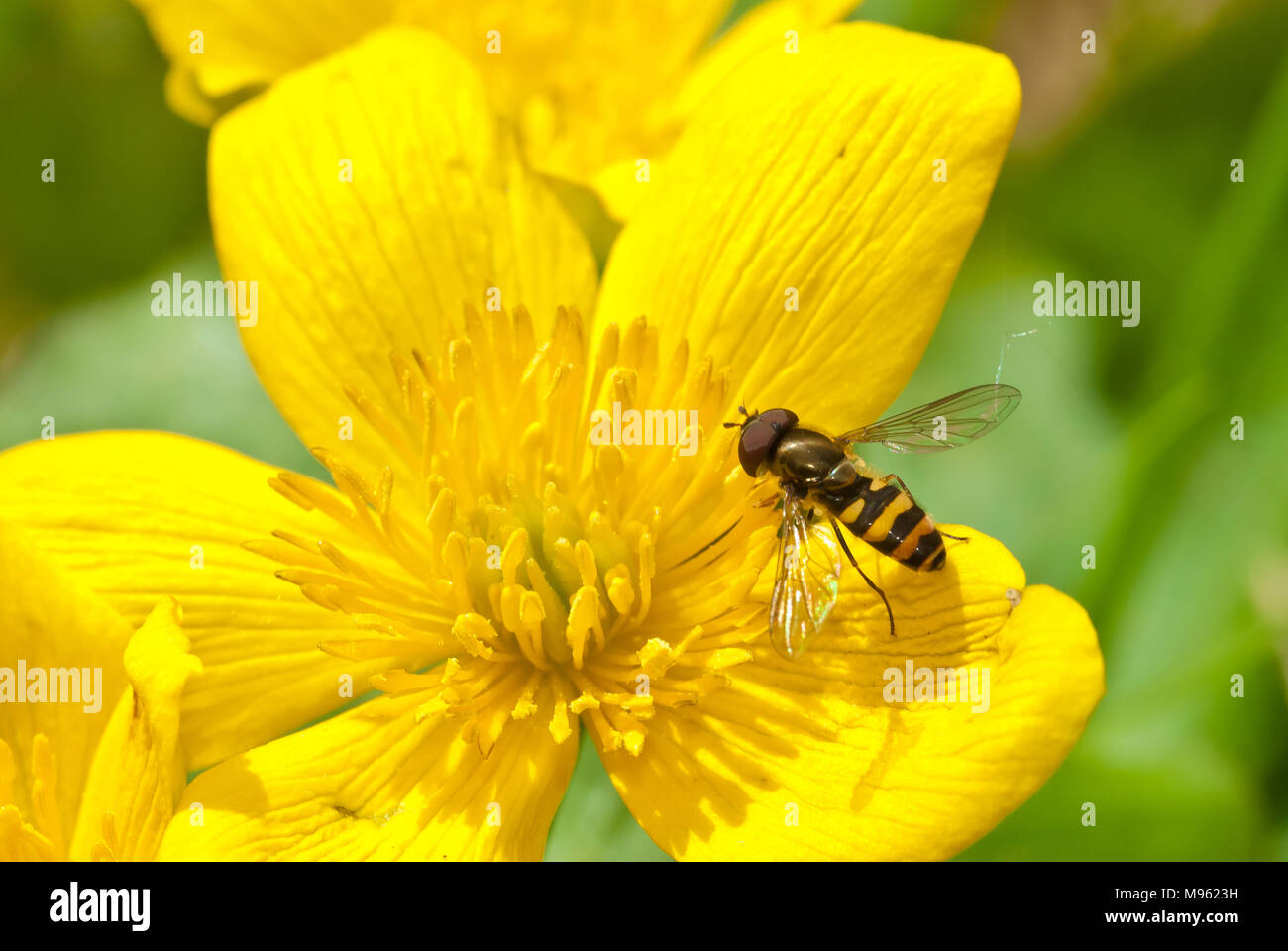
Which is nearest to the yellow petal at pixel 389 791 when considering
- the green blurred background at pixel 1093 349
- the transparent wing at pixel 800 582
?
the transparent wing at pixel 800 582

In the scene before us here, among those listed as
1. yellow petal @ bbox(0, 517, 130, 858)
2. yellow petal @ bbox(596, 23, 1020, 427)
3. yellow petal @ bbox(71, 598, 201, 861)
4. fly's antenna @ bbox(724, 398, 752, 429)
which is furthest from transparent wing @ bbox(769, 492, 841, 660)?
yellow petal @ bbox(0, 517, 130, 858)

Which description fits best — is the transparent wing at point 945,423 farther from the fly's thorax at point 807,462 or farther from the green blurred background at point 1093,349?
the green blurred background at point 1093,349

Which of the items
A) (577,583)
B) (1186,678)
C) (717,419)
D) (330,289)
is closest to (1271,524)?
(1186,678)

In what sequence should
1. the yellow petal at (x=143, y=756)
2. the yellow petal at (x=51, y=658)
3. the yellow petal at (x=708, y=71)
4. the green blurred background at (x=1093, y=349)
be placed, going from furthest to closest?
the green blurred background at (x=1093, y=349), the yellow petal at (x=708, y=71), the yellow petal at (x=51, y=658), the yellow petal at (x=143, y=756)

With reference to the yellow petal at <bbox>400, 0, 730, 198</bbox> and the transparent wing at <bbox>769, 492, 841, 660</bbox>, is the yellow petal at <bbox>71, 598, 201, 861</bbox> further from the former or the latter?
the yellow petal at <bbox>400, 0, 730, 198</bbox>

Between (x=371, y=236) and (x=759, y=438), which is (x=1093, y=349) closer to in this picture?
(x=759, y=438)
